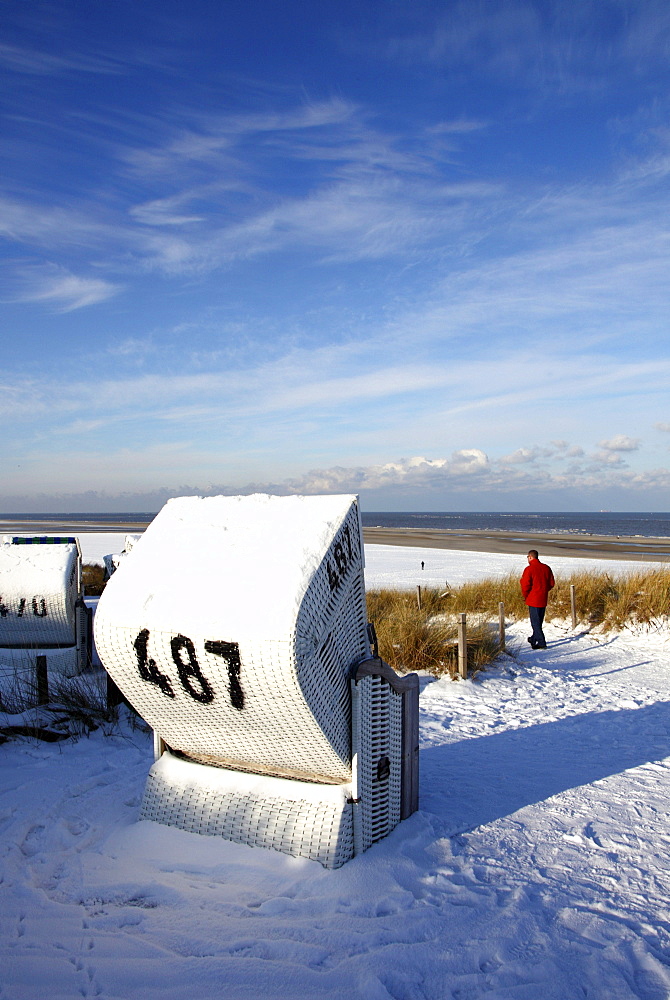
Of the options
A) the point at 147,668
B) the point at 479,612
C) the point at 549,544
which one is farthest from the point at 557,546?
the point at 147,668

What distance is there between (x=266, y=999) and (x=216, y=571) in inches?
73.5

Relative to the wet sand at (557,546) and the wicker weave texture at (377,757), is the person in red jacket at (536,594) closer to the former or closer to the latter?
the wicker weave texture at (377,757)

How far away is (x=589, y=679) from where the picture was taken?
8914 millimetres

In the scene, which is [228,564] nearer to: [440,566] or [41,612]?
[41,612]

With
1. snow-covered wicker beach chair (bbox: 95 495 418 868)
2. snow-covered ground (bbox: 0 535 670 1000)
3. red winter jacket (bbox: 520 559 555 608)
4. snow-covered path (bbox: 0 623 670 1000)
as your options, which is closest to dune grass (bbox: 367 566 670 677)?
red winter jacket (bbox: 520 559 555 608)

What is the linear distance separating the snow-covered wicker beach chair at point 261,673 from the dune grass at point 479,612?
5.30 m

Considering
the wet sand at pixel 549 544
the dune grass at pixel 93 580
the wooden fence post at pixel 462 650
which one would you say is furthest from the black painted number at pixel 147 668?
the wet sand at pixel 549 544

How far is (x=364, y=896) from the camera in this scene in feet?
10.7

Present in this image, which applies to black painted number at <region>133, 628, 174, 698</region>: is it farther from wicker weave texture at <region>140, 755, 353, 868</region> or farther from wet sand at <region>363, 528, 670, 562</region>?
wet sand at <region>363, 528, 670, 562</region>

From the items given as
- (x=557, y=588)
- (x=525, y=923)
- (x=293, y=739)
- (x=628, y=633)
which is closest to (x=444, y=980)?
(x=525, y=923)

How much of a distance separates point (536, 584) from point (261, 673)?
8.52 meters

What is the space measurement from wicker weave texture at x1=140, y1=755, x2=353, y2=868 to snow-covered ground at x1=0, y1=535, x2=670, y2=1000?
0.07m

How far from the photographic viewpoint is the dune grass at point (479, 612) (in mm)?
9359

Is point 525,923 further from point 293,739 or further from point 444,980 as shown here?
point 293,739
